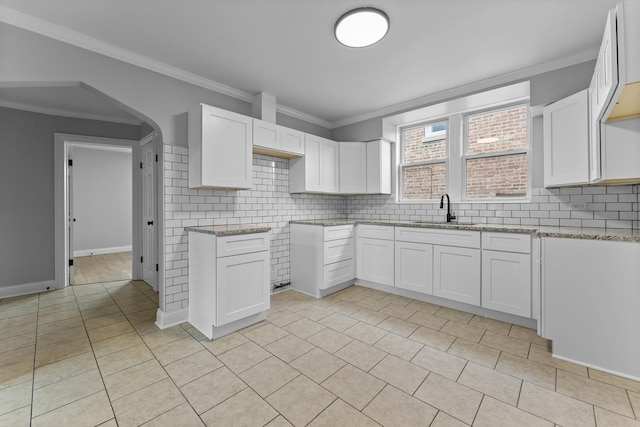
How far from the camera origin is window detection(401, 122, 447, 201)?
3.99 m

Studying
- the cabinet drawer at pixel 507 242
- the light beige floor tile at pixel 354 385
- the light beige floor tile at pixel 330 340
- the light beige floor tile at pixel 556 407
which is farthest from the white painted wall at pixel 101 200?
the light beige floor tile at pixel 556 407

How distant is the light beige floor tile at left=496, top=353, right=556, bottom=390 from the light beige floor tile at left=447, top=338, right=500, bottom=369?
54 millimetres

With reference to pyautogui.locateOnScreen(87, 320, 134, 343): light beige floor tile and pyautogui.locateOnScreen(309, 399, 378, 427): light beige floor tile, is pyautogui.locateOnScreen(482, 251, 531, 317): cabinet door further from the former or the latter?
pyautogui.locateOnScreen(87, 320, 134, 343): light beige floor tile

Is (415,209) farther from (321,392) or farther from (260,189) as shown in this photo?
(321,392)

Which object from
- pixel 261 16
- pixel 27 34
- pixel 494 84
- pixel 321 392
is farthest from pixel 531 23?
pixel 27 34

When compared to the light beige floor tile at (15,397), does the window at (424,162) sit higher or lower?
higher

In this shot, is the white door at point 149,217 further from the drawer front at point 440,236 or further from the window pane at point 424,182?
the window pane at point 424,182

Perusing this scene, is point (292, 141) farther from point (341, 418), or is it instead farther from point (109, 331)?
point (341, 418)

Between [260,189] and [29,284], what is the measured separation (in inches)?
138

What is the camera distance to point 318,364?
2.08 metres

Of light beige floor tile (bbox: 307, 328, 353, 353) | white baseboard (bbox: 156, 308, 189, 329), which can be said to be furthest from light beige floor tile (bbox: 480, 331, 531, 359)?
white baseboard (bbox: 156, 308, 189, 329)

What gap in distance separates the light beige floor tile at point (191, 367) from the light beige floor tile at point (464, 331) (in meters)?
2.10

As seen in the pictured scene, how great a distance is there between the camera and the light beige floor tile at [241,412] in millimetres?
1529

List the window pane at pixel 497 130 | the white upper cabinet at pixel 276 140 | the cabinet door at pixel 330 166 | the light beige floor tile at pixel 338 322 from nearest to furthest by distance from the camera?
the light beige floor tile at pixel 338 322
the white upper cabinet at pixel 276 140
the window pane at pixel 497 130
the cabinet door at pixel 330 166
